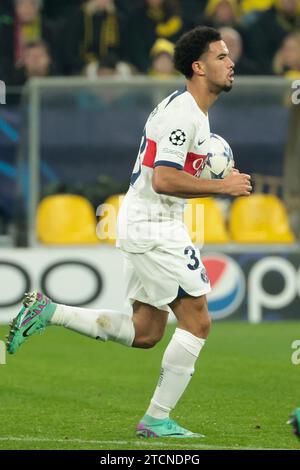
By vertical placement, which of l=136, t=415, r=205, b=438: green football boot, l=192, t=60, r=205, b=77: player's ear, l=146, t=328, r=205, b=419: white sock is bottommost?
l=136, t=415, r=205, b=438: green football boot

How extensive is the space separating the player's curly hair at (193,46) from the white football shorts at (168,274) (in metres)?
1.05

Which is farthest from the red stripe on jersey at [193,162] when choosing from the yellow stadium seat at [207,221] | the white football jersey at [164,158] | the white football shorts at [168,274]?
the yellow stadium seat at [207,221]

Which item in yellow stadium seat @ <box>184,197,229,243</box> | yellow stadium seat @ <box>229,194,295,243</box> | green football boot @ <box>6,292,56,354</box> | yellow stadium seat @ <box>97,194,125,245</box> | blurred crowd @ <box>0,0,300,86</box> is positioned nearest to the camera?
green football boot @ <box>6,292,56,354</box>

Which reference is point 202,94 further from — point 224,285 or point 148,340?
point 224,285

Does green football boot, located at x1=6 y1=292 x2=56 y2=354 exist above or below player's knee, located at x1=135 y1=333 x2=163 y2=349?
above

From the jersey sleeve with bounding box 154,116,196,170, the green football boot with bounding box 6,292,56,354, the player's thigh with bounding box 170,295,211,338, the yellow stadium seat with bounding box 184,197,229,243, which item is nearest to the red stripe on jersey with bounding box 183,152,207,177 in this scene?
the jersey sleeve with bounding box 154,116,196,170

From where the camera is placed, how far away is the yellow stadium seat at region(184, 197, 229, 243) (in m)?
13.4

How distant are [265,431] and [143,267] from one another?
118cm

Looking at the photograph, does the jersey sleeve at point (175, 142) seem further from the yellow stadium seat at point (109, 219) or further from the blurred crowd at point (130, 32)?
the blurred crowd at point (130, 32)

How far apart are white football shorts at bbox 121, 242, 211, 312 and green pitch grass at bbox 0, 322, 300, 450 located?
0.80 meters

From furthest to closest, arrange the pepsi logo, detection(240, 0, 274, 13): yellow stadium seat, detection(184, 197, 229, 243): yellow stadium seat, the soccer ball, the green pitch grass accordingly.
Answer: detection(240, 0, 274, 13): yellow stadium seat < the pepsi logo < detection(184, 197, 229, 243): yellow stadium seat < the soccer ball < the green pitch grass

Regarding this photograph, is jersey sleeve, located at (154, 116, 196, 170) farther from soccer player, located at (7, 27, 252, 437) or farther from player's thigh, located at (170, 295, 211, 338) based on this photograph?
player's thigh, located at (170, 295, 211, 338)

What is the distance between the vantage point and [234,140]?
48.8 ft

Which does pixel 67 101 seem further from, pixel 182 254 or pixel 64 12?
pixel 182 254
